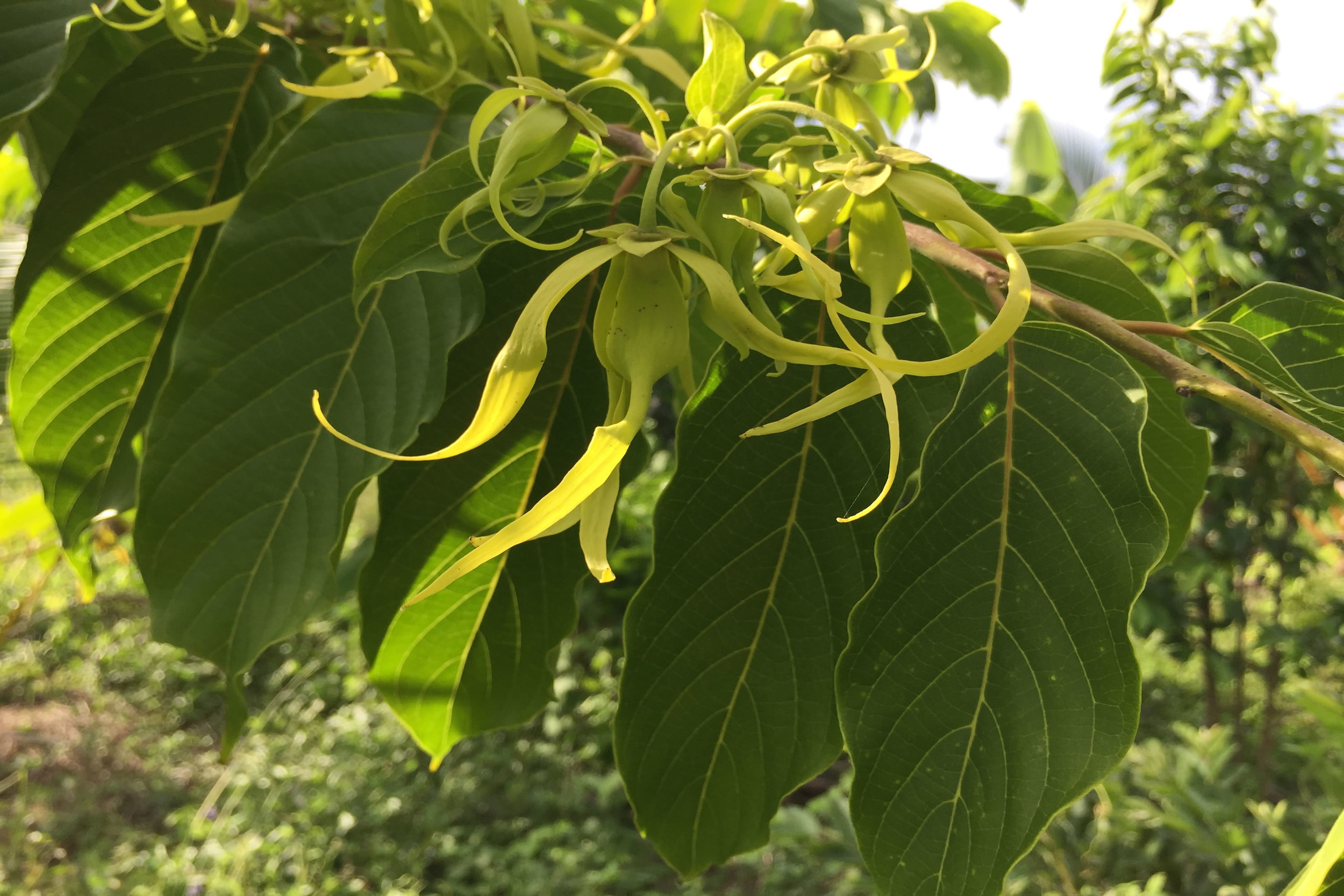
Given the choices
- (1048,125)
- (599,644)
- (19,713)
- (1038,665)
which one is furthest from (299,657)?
(1048,125)

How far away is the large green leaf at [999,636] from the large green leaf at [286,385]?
0.23 metres

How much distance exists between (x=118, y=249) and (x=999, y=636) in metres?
0.54

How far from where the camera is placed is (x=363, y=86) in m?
0.39

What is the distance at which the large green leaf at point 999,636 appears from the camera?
1.11ft

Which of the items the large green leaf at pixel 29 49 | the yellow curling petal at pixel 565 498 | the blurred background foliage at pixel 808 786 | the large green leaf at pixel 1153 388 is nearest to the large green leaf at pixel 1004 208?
the large green leaf at pixel 1153 388

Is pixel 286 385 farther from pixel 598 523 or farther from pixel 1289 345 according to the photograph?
pixel 1289 345

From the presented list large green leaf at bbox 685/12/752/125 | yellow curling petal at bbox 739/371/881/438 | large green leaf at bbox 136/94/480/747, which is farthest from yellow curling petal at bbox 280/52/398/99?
yellow curling petal at bbox 739/371/881/438

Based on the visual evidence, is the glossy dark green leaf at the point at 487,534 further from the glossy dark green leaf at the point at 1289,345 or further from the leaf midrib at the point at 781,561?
the glossy dark green leaf at the point at 1289,345

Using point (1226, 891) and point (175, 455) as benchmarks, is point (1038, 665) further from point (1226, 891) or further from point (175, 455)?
point (1226, 891)

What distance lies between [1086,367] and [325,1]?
1.54 ft

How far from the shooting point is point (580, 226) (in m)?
0.41

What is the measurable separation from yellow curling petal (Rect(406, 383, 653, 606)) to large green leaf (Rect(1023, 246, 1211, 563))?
23 cm

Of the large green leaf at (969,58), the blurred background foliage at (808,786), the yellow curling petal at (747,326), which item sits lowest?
the blurred background foliage at (808,786)

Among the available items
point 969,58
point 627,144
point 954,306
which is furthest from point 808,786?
point 627,144
